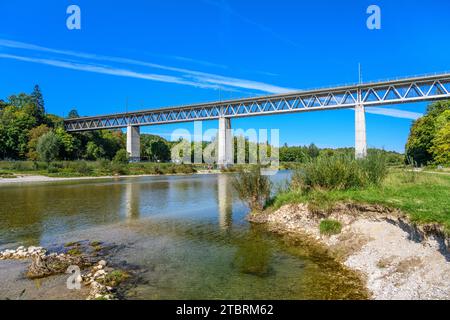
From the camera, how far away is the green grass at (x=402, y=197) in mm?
8617

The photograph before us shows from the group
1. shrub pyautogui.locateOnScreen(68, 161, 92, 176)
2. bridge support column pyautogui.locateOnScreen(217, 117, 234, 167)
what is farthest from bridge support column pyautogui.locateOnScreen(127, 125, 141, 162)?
shrub pyautogui.locateOnScreen(68, 161, 92, 176)

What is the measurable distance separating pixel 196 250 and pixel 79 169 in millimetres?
54444

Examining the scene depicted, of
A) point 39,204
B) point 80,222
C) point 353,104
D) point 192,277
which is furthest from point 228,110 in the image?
point 192,277

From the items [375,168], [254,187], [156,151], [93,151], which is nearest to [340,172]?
[375,168]

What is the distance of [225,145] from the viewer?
264 feet

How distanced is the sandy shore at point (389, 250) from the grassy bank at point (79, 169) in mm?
51304

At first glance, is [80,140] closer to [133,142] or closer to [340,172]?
[133,142]

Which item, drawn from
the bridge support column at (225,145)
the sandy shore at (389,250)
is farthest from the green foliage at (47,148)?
the sandy shore at (389,250)

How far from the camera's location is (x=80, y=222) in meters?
15.7

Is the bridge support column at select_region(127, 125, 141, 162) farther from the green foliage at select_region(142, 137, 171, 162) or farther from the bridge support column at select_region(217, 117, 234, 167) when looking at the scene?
the bridge support column at select_region(217, 117, 234, 167)

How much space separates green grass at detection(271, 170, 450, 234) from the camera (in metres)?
8.62

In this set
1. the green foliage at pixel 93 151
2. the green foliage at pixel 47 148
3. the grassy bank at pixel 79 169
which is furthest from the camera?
the green foliage at pixel 93 151

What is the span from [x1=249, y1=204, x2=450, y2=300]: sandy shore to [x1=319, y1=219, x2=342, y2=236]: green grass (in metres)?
0.18

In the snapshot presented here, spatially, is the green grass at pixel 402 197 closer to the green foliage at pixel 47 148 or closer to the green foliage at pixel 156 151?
the green foliage at pixel 47 148
